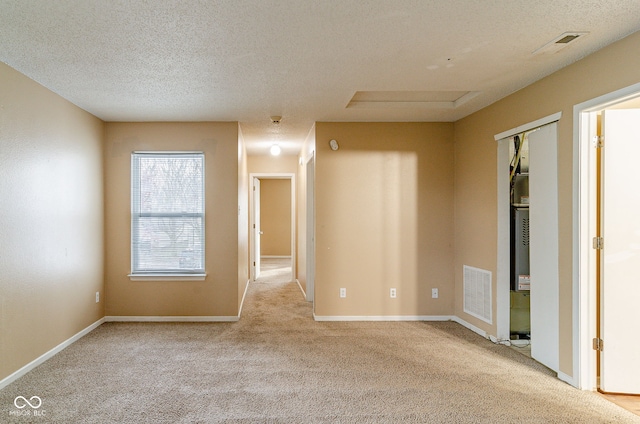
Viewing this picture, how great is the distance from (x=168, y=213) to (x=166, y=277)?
789 mm

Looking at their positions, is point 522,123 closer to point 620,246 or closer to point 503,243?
point 503,243

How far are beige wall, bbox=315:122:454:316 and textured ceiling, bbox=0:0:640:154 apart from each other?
825mm

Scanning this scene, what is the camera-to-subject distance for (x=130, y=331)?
4340 millimetres

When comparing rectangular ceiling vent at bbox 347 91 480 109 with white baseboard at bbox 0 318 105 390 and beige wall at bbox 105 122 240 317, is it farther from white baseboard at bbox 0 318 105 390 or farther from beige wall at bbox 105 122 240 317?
white baseboard at bbox 0 318 105 390

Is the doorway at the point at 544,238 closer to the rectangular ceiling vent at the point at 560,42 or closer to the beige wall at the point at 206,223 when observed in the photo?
the rectangular ceiling vent at the point at 560,42

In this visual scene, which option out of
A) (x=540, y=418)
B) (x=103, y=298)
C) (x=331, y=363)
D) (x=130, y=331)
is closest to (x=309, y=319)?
(x=331, y=363)

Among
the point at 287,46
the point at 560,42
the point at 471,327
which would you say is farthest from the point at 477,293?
the point at 287,46

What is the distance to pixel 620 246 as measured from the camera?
2.83m

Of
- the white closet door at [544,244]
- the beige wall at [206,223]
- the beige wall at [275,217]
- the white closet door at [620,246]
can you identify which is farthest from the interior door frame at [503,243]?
the beige wall at [275,217]

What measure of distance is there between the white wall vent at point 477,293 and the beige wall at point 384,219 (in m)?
0.35

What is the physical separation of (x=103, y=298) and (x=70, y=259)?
1008 millimetres

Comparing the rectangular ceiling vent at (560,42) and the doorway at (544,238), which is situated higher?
the rectangular ceiling vent at (560,42)

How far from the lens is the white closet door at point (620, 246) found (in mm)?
2807

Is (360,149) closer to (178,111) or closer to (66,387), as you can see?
(178,111)
